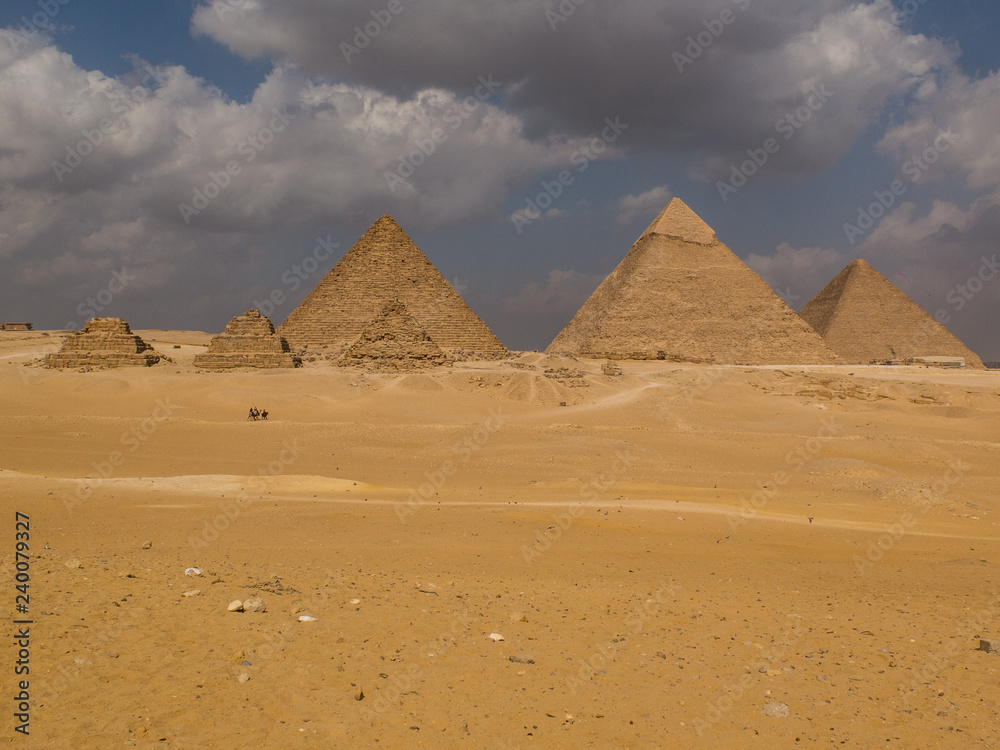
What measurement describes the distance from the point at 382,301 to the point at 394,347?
47.8ft

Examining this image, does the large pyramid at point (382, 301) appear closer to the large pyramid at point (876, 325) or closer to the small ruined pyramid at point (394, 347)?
the small ruined pyramid at point (394, 347)

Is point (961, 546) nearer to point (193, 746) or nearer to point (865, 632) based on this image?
point (865, 632)

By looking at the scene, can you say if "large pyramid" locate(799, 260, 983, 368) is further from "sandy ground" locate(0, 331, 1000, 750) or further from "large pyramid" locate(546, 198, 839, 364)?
"sandy ground" locate(0, 331, 1000, 750)

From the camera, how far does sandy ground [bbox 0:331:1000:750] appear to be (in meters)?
2.96

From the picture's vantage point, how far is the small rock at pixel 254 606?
3.89 metres

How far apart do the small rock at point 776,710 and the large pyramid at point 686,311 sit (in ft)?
141

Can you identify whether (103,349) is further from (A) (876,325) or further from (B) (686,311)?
(A) (876,325)

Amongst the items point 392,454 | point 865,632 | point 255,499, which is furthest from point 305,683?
point 392,454

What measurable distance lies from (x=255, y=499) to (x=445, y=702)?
5837mm

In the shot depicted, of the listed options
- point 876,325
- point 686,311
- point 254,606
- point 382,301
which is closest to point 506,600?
point 254,606

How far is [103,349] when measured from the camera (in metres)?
26.6

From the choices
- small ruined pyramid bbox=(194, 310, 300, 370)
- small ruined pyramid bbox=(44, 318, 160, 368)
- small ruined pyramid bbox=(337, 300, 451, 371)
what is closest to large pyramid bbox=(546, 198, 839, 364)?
small ruined pyramid bbox=(337, 300, 451, 371)

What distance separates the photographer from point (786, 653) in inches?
150

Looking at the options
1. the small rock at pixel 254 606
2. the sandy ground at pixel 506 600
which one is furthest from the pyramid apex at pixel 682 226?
the small rock at pixel 254 606
